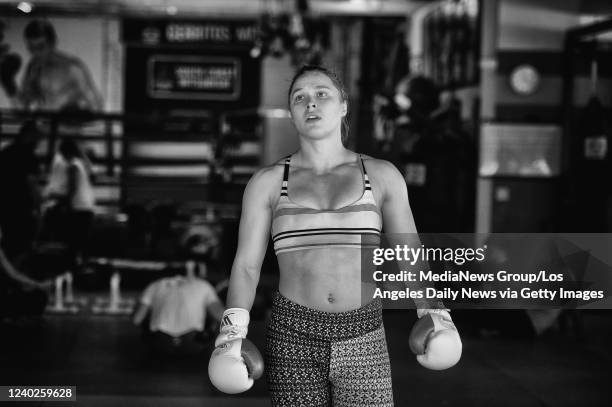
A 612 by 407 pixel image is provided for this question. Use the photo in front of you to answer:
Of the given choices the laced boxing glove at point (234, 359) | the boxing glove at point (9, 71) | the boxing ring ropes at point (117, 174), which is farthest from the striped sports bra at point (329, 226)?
the boxing glove at point (9, 71)

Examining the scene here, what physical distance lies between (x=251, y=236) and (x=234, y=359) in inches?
14.4

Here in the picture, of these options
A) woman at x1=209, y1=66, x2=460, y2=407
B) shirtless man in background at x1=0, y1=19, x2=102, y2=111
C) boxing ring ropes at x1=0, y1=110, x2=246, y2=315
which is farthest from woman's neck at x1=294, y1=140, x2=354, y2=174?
shirtless man in background at x1=0, y1=19, x2=102, y2=111

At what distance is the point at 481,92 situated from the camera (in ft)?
31.0

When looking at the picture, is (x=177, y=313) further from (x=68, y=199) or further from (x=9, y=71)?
(x=9, y=71)

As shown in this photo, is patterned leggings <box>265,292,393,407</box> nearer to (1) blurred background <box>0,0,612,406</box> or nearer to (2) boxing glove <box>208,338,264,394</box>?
(2) boxing glove <box>208,338,264,394</box>

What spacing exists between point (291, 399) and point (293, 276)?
34cm

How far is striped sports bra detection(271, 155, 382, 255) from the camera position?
2.37 meters

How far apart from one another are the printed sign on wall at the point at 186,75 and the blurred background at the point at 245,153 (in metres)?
0.03

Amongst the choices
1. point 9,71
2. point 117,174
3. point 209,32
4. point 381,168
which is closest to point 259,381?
point 381,168

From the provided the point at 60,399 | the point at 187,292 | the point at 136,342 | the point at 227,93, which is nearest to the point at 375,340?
the point at 60,399

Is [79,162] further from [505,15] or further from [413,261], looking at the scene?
[413,261]

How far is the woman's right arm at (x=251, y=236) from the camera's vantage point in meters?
2.45

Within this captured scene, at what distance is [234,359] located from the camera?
2.29 meters

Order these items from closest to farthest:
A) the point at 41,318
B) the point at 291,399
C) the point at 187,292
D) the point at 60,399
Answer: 1. the point at 291,399
2. the point at 60,399
3. the point at 187,292
4. the point at 41,318
